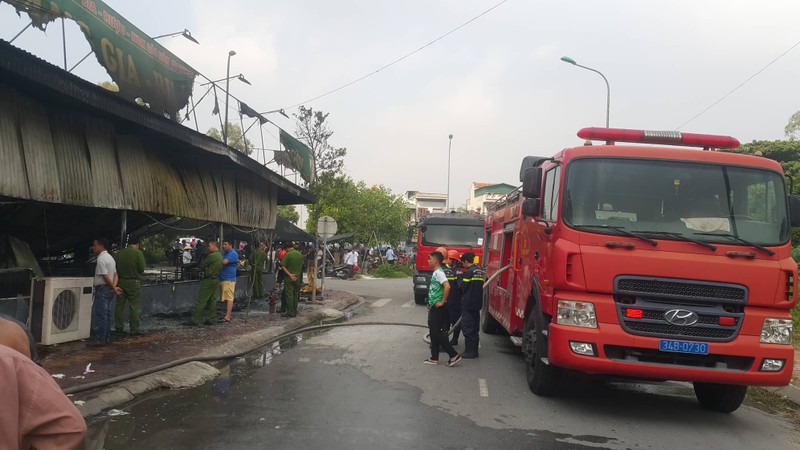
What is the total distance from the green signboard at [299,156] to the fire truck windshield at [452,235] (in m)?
3.98

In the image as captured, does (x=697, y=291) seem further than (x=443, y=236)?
No

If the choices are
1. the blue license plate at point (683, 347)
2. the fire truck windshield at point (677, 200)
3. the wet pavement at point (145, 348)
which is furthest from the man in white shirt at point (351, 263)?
the blue license plate at point (683, 347)

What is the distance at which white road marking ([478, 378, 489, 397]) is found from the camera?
7.37 metres

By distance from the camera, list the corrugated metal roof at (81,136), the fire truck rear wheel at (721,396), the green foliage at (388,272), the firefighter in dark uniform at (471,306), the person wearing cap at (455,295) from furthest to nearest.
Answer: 1. the green foliage at (388,272)
2. the person wearing cap at (455,295)
3. the firefighter in dark uniform at (471,306)
4. the corrugated metal roof at (81,136)
5. the fire truck rear wheel at (721,396)

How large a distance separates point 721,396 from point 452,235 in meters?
12.2

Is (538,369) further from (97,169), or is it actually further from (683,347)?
(97,169)

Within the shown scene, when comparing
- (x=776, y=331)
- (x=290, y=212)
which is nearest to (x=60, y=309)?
(x=776, y=331)

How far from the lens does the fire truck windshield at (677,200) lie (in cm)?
638

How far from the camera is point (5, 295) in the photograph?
1023cm

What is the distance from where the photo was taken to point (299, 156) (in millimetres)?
17359

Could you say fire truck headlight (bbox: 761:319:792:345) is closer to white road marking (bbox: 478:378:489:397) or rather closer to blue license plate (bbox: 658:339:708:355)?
blue license plate (bbox: 658:339:708:355)

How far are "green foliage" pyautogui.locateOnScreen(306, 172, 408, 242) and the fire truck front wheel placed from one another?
2701cm

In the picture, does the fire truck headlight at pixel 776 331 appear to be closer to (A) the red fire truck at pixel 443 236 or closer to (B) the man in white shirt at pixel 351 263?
(A) the red fire truck at pixel 443 236

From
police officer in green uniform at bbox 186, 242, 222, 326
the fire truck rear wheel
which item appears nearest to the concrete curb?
police officer in green uniform at bbox 186, 242, 222, 326
